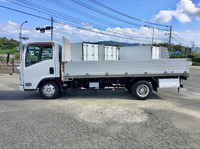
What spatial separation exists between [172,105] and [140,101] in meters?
1.23

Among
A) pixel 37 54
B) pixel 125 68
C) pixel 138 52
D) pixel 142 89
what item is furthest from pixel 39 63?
pixel 138 52


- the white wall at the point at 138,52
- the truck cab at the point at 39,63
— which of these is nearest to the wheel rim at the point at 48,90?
the truck cab at the point at 39,63

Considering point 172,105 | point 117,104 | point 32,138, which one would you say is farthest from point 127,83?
point 32,138

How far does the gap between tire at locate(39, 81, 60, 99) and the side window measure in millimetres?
1047

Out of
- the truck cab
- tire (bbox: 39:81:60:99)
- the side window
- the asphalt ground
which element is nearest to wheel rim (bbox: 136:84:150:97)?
the asphalt ground

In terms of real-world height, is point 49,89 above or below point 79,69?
below

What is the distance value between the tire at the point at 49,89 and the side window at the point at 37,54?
3.44 feet

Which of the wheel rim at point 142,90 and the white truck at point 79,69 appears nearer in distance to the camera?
the white truck at point 79,69

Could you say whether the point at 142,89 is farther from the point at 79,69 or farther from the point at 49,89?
the point at 49,89

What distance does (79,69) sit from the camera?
6441 millimetres

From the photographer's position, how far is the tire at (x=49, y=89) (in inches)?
264

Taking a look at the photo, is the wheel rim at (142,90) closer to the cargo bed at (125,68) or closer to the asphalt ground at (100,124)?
the asphalt ground at (100,124)

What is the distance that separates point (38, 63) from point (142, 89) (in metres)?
4.59

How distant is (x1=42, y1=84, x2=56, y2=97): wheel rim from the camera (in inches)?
264
